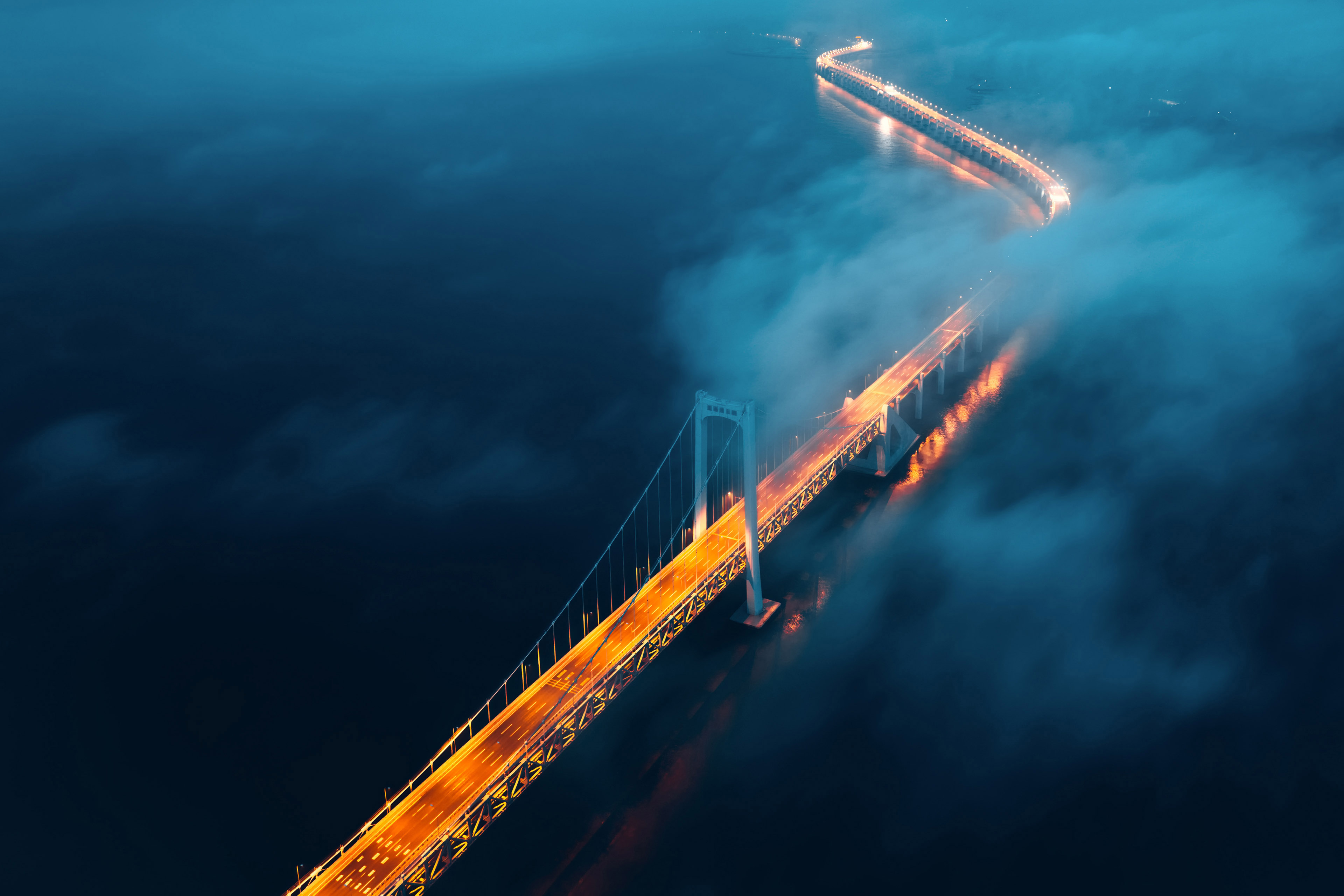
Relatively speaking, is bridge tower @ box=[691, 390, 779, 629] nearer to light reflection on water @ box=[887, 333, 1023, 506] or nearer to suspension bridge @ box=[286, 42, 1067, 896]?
suspension bridge @ box=[286, 42, 1067, 896]

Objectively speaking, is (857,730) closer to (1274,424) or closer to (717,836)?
(717,836)

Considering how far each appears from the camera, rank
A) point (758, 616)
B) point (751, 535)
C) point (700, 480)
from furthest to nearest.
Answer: point (758, 616)
point (700, 480)
point (751, 535)

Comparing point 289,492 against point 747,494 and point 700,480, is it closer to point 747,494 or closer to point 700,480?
point 700,480

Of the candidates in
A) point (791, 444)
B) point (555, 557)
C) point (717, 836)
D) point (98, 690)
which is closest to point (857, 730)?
point (717, 836)

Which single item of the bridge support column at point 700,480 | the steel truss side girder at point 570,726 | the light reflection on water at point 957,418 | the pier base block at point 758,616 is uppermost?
the bridge support column at point 700,480

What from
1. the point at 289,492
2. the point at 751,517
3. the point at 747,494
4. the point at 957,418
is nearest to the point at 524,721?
the point at 747,494

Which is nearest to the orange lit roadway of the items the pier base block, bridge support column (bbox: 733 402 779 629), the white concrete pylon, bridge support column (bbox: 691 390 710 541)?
bridge support column (bbox: 691 390 710 541)

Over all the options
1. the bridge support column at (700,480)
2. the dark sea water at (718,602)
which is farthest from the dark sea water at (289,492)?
the bridge support column at (700,480)

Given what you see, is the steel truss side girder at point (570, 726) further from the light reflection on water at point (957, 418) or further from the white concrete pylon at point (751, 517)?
the light reflection on water at point (957, 418)
